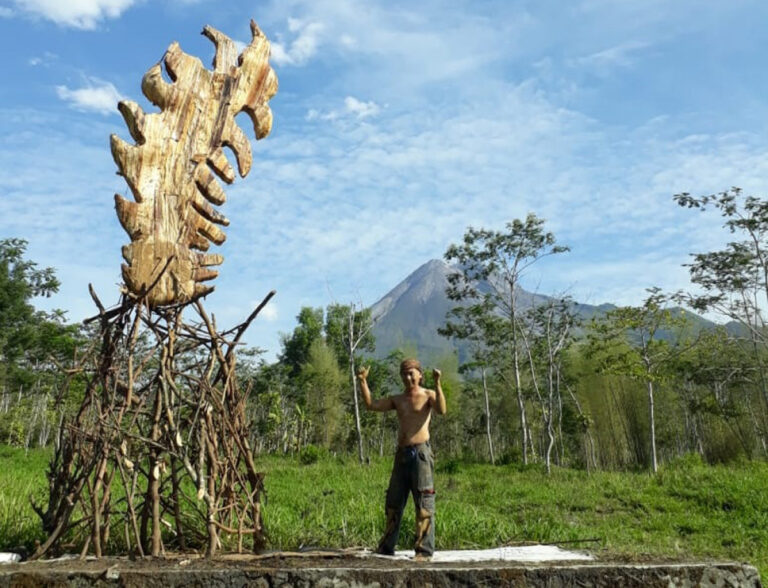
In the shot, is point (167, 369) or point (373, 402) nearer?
point (167, 369)

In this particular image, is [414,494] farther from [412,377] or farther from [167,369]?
[167,369]

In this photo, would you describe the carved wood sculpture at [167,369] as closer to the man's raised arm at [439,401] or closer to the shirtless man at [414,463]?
the shirtless man at [414,463]

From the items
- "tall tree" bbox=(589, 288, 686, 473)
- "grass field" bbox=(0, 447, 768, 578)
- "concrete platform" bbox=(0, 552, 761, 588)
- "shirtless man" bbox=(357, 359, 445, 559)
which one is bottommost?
"grass field" bbox=(0, 447, 768, 578)

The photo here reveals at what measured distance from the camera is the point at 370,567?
284 cm

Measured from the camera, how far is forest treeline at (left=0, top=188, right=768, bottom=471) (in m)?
16.2

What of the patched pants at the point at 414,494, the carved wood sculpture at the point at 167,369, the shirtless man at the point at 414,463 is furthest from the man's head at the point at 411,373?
the carved wood sculpture at the point at 167,369

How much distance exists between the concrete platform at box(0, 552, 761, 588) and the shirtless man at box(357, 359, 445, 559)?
1.75 feet

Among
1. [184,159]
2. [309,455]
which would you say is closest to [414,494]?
[184,159]

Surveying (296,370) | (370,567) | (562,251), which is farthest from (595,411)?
(370,567)

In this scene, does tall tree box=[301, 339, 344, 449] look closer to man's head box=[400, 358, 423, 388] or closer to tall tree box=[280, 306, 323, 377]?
tall tree box=[280, 306, 323, 377]

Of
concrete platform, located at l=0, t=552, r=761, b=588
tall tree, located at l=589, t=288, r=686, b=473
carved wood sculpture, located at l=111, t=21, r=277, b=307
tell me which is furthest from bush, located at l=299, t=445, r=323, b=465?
concrete platform, located at l=0, t=552, r=761, b=588

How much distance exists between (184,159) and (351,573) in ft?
8.17

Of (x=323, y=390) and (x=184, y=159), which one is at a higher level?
(x=184, y=159)

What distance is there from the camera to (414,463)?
3748 millimetres
